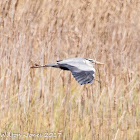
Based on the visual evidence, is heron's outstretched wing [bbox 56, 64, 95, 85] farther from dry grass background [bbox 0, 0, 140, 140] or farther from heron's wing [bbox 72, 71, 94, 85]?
dry grass background [bbox 0, 0, 140, 140]

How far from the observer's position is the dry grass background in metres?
3.13

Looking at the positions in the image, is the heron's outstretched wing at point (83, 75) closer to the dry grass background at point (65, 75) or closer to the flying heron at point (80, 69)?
the flying heron at point (80, 69)

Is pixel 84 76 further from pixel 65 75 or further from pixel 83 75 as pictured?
pixel 65 75

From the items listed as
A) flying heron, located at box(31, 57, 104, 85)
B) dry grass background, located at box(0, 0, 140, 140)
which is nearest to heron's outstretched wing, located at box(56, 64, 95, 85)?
flying heron, located at box(31, 57, 104, 85)

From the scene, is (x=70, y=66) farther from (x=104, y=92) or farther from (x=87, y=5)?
(x=87, y=5)

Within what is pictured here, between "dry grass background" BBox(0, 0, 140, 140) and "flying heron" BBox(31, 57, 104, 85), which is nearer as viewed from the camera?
"flying heron" BBox(31, 57, 104, 85)

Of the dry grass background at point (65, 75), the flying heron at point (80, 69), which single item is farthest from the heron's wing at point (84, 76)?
the dry grass background at point (65, 75)

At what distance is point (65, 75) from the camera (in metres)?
3.23

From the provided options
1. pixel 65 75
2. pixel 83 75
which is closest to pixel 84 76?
pixel 83 75

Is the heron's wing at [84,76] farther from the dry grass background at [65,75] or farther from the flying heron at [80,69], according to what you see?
the dry grass background at [65,75]

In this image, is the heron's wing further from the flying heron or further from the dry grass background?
the dry grass background

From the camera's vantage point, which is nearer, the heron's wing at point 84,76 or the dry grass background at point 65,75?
the heron's wing at point 84,76

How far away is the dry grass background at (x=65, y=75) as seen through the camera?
3133 millimetres

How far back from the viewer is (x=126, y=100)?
3.28 metres
